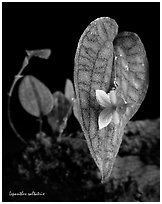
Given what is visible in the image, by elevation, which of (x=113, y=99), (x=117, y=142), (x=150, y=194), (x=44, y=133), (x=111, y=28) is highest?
(x=111, y=28)

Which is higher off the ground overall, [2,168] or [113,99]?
Result: [113,99]

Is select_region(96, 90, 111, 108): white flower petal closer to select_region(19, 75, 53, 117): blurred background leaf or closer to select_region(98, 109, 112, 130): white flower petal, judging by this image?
select_region(98, 109, 112, 130): white flower petal

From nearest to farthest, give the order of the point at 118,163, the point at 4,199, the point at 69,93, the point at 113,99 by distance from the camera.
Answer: the point at 113,99, the point at 4,199, the point at 118,163, the point at 69,93

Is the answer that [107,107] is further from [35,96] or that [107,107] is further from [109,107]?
[35,96]

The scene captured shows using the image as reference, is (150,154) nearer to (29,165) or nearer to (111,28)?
(29,165)

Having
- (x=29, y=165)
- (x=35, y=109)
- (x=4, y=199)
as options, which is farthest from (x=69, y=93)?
Result: (x=4, y=199)

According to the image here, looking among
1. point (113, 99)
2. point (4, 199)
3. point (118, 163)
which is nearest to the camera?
point (113, 99)

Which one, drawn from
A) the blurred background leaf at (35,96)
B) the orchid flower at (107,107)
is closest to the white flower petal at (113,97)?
the orchid flower at (107,107)
